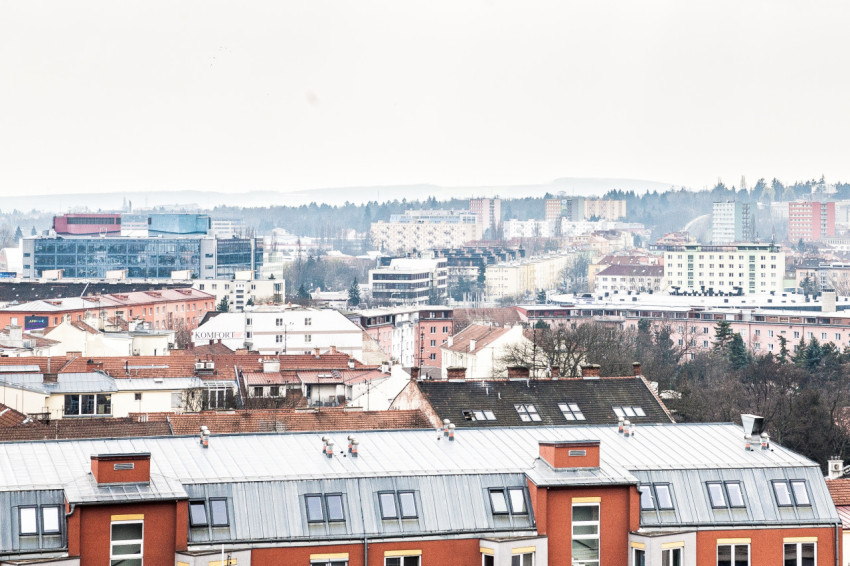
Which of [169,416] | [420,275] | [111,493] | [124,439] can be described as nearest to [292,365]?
[169,416]

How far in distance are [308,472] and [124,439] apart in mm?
2836

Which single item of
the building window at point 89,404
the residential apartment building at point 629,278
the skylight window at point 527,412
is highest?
the skylight window at point 527,412

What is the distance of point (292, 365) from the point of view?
5012 cm

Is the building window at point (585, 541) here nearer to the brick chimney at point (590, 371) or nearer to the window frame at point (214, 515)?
the window frame at point (214, 515)

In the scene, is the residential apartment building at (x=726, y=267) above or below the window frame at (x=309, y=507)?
below

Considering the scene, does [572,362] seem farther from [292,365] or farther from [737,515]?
[737,515]

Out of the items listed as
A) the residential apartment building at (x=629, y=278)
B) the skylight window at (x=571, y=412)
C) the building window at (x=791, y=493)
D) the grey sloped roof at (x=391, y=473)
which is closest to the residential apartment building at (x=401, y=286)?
the residential apartment building at (x=629, y=278)

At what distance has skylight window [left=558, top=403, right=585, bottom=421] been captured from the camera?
3541 centimetres

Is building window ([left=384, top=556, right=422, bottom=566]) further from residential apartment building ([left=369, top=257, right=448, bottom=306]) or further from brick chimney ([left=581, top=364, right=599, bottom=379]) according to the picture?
residential apartment building ([left=369, top=257, right=448, bottom=306])

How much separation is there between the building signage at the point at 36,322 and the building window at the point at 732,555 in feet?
228

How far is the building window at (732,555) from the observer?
1975 cm

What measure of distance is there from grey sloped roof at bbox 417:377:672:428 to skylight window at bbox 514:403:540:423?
74 mm

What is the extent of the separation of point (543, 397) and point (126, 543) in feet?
64.1

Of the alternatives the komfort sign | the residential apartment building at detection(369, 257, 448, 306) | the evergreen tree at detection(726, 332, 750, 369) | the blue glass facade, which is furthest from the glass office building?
the komfort sign
